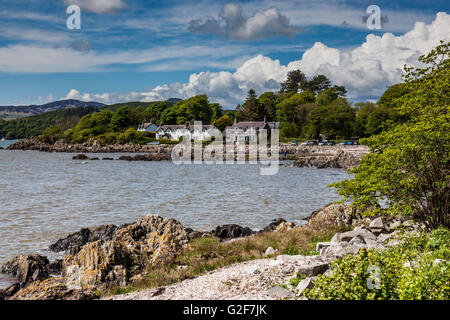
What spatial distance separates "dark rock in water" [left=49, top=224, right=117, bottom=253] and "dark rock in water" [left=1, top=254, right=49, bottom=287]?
295cm

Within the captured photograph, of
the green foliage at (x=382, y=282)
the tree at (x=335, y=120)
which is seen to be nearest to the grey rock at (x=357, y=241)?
the green foliage at (x=382, y=282)

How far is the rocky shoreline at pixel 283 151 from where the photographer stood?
6570 cm

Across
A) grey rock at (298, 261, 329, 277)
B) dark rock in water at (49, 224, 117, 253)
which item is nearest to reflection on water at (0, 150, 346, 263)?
dark rock in water at (49, 224, 117, 253)

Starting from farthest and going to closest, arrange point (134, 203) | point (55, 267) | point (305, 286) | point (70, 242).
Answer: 1. point (134, 203)
2. point (70, 242)
3. point (55, 267)
4. point (305, 286)

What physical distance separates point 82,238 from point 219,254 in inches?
358

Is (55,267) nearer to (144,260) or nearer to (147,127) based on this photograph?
(144,260)

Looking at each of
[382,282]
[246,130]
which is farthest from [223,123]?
[382,282]

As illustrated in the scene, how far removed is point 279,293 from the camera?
25.6 ft

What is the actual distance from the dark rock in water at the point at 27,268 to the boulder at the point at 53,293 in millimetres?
2282

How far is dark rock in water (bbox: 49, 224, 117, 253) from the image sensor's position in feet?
59.3

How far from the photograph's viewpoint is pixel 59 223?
23.4 metres

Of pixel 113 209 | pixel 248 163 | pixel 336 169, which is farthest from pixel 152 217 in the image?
pixel 248 163

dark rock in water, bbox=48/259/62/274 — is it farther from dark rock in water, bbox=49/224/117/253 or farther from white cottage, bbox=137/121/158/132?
white cottage, bbox=137/121/158/132
